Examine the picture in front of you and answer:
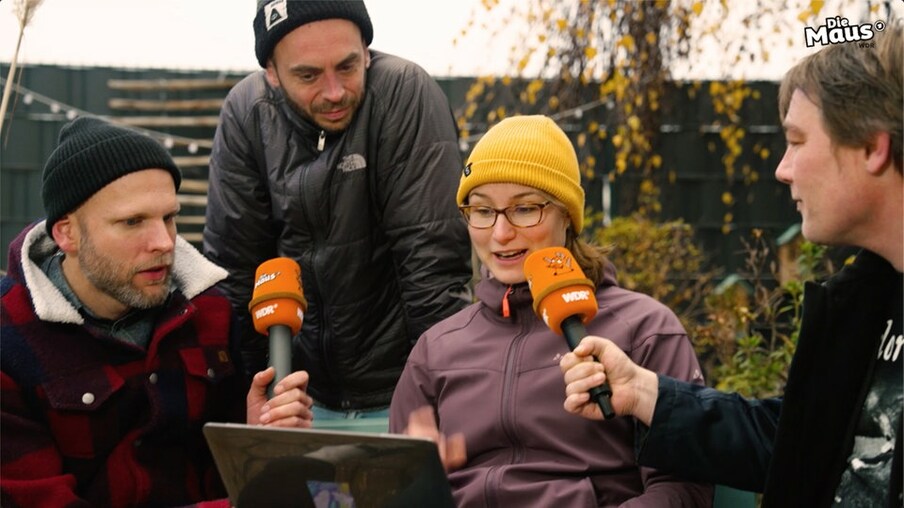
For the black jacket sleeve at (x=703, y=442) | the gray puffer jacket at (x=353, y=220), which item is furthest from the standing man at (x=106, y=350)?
the black jacket sleeve at (x=703, y=442)

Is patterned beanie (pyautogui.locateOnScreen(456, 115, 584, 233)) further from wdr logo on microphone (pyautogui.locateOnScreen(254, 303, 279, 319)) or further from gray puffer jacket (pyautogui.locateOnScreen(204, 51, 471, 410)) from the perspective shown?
wdr logo on microphone (pyautogui.locateOnScreen(254, 303, 279, 319))

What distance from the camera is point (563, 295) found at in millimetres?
2680

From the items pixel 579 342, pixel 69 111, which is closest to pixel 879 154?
pixel 579 342

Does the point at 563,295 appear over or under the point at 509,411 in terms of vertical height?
over

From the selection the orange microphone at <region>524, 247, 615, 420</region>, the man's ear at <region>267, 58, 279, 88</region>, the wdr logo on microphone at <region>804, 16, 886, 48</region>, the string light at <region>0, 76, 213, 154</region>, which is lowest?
the string light at <region>0, 76, 213, 154</region>

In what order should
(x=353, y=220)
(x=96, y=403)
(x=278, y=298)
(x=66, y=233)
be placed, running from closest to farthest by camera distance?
1. (x=278, y=298)
2. (x=96, y=403)
3. (x=66, y=233)
4. (x=353, y=220)

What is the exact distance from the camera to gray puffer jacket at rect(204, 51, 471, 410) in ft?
11.4

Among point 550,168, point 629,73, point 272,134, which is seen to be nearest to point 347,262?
point 272,134

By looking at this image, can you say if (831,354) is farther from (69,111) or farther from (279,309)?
(69,111)

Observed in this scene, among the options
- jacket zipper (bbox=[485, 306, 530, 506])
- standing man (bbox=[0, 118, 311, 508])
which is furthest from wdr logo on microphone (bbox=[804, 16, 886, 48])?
standing man (bbox=[0, 118, 311, 508])

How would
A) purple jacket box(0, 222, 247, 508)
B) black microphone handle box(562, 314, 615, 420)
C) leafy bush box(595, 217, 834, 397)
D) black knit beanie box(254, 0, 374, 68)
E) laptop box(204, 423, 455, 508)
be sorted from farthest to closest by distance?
leafy bush box(595, 217, 834, 397) < black knit beanie box(254, 0, 374, 68) < purple jacket box(0, 222, 247, 508) < black microphone handle box(562, 314, 615, 420) < laptop box(204, 423, 455, 508)

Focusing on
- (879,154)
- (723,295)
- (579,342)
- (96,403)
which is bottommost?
(723,295)

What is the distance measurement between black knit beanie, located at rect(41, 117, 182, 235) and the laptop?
3.28 ft

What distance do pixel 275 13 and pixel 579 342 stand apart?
141 centimetres
